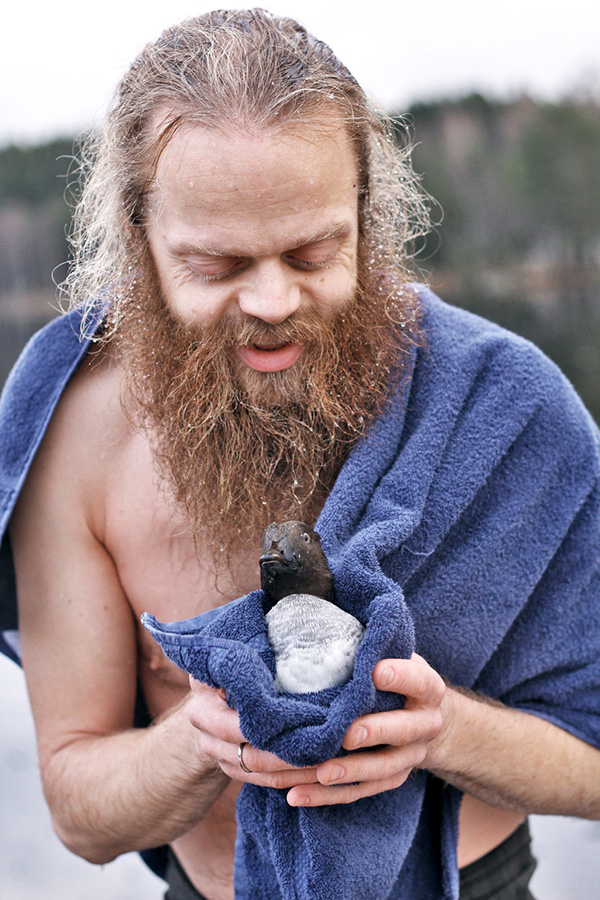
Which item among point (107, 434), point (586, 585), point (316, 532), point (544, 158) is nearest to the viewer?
point (316, 532)

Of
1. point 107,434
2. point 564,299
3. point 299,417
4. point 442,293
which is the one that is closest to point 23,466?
point 107,434

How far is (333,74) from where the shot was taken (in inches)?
55.8

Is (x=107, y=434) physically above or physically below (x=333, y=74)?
below

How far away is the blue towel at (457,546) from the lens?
1.24m

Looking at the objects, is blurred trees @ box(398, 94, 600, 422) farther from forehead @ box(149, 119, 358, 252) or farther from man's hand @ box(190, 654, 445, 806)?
man's hand @ box(190, 654, 445, 806)


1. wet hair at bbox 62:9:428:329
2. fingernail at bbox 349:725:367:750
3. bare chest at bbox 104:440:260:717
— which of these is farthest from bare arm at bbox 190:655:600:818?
wet hair at bbox 62:9:428:329

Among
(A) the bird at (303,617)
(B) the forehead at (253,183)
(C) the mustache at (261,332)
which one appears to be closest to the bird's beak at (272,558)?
(A) the bird at (303,617)

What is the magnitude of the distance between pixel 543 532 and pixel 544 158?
2268 cm

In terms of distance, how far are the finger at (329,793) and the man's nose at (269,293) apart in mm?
725

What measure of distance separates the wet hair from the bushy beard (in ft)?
0.33

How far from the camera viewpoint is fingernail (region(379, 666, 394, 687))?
101cm

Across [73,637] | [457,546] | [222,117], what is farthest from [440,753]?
[222,117]

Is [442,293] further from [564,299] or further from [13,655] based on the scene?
[13,655]

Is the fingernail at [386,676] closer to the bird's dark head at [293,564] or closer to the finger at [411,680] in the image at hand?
the finger at [411,680]
